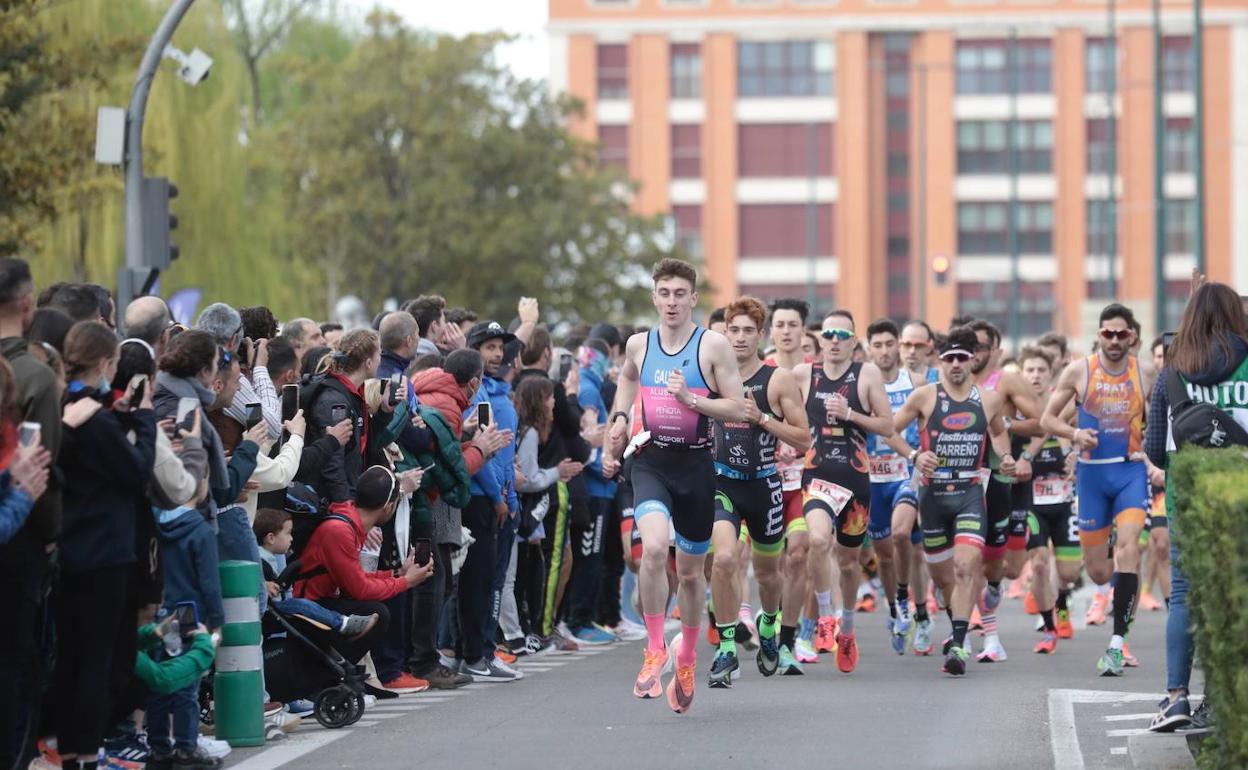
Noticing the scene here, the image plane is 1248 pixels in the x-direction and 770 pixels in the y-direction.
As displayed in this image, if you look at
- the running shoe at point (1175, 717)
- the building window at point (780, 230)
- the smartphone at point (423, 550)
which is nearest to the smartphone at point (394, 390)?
the smartphone at point (423, 550)

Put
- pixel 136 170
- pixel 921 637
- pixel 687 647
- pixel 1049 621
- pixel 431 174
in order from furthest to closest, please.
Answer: pixel 431 174, pixel 136 170, pixel 1049 621, pixel 921 637, pixel 687 647

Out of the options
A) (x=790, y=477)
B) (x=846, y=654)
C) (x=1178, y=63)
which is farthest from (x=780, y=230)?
(x=846, y=654)

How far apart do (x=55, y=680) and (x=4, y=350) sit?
137cm

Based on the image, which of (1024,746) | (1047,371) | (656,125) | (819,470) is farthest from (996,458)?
(656,125)

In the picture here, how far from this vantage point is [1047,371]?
806 inches

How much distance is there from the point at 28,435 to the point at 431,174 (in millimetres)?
43886

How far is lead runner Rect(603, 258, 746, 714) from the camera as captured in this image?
1192 cm

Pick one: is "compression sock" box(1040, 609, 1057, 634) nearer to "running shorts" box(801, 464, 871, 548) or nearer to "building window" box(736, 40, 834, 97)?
"running shorts" box(801, 464, 871, 548)

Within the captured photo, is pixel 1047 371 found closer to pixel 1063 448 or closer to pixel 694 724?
pixel 1063 448

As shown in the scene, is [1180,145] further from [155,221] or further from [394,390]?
[394,390]

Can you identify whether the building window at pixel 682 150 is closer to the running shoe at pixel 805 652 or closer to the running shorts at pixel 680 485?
the running shoe at pixel 805 652

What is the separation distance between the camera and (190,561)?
1030 centimetres

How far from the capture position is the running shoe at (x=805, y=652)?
15.3 meters

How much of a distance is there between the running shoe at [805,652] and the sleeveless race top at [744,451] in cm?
206
